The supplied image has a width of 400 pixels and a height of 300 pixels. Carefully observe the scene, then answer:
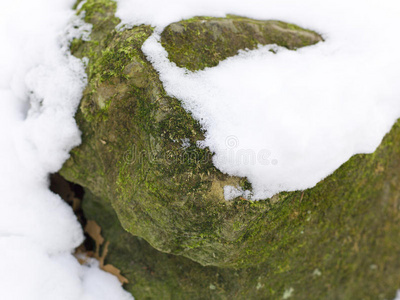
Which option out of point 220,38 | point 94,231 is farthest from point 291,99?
point 94,231

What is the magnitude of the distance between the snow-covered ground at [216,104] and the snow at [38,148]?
0.01m

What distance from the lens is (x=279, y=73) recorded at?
7.13 feet

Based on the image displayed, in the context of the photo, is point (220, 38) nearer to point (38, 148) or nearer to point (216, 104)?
point (216, 104)

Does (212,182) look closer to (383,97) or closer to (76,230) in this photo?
(383,97)

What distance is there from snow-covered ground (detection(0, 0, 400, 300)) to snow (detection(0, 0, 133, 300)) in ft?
0.04

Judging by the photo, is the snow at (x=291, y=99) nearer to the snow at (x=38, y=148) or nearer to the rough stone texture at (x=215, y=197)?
the rough stone texture at (x=215, y=197)

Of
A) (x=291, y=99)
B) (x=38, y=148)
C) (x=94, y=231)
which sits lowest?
(x=94, y=231)

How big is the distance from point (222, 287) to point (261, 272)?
0.49 meters

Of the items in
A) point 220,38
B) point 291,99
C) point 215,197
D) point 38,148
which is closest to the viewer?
point 291,99

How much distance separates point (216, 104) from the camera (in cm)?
203

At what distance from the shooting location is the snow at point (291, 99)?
1.92 m

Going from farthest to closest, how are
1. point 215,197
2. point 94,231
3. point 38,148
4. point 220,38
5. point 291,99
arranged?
point 94,231 → point 38,148 → point 220,38 → point 215,197 → point 291,99

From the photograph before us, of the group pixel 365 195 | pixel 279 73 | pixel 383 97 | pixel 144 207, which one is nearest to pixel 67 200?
pixel 144 207

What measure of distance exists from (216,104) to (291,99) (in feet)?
1.85
